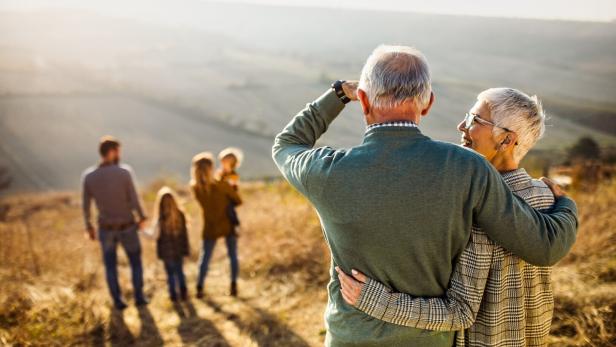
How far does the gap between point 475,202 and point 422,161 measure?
18 centimetres

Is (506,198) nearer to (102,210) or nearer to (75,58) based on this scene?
(102,210)

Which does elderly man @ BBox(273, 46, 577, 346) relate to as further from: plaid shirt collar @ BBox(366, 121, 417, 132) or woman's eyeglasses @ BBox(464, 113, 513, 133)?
woman's eyeglasses @ BBox(464, 113, 513, 133)

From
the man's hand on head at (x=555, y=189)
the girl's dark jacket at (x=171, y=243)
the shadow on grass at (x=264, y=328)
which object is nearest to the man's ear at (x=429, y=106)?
the man's hand on head at (x=555, y=189)

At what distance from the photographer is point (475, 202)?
1259 mm

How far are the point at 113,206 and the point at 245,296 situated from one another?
1613mm

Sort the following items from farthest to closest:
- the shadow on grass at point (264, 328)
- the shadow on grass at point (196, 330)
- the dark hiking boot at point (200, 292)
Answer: the dark hiking boot at point (200, 292), the shadow on grass at point (196, 330), the shadow on grass at point (264, 328)

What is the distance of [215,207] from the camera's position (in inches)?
185

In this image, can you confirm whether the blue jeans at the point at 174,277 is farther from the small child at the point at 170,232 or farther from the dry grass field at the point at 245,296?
the dry grass field at the point at 245,296

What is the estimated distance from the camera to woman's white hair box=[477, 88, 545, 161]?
1.54 meters

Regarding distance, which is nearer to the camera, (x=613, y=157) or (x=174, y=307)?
(x=174, y=307)

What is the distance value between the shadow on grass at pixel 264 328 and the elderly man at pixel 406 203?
2461 millimetres

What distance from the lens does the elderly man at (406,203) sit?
126cm

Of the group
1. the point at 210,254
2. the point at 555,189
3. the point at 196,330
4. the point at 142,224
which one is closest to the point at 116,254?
the point at 142,224

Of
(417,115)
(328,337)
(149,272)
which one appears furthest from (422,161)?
(149,272)
